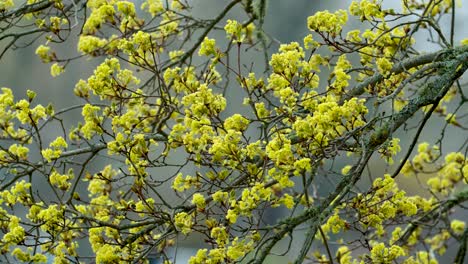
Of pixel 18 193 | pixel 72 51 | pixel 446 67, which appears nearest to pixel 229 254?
pixel 18 193

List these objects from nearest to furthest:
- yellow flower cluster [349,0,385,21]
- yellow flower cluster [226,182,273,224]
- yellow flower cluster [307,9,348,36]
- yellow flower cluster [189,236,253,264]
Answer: yellow flower cluster [226,182,273,224], yellow flower cluster [189,236,253,264], yellow flower cluster [307,9,348,36], yellow flower cluster [349,0,385,21]

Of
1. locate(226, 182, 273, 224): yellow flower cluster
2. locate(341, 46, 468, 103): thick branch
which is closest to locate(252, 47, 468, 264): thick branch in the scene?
locate(341, 46, 468, 103): thick branch

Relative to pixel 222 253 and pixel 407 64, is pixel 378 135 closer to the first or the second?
pixel 222 253

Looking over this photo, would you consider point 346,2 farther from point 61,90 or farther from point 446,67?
point 446,67

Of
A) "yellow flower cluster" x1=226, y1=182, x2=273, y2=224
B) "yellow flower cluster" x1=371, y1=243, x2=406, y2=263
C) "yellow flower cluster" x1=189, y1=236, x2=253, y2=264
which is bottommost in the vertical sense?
"yellow flower cluster" x1=371, y1=243, x2=406, y2=263

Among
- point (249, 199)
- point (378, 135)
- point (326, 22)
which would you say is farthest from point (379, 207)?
point (326, 22)

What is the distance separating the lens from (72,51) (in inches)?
440

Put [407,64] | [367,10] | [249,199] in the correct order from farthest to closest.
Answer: [407,64] → [367,10] → [249,199]

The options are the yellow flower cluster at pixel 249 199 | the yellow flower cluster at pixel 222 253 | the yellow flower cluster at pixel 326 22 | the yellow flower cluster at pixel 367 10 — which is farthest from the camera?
the yellow flower cluster at pixel 367 10

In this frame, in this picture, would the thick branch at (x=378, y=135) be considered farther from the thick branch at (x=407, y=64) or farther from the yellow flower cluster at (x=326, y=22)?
the yellow flower cluster at (x=326, y=22)

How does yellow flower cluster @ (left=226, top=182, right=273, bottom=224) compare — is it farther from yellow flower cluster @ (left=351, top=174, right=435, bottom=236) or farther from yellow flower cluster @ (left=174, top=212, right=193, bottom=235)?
yellow flower cluster @ (left=351, top=174, right=435, bottom=236)

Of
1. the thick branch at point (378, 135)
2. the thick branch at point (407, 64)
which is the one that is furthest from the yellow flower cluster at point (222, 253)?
the thick branch at point (407, 64)

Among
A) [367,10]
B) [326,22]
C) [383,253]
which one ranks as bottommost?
[383,253]

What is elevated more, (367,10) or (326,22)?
(367,10)
